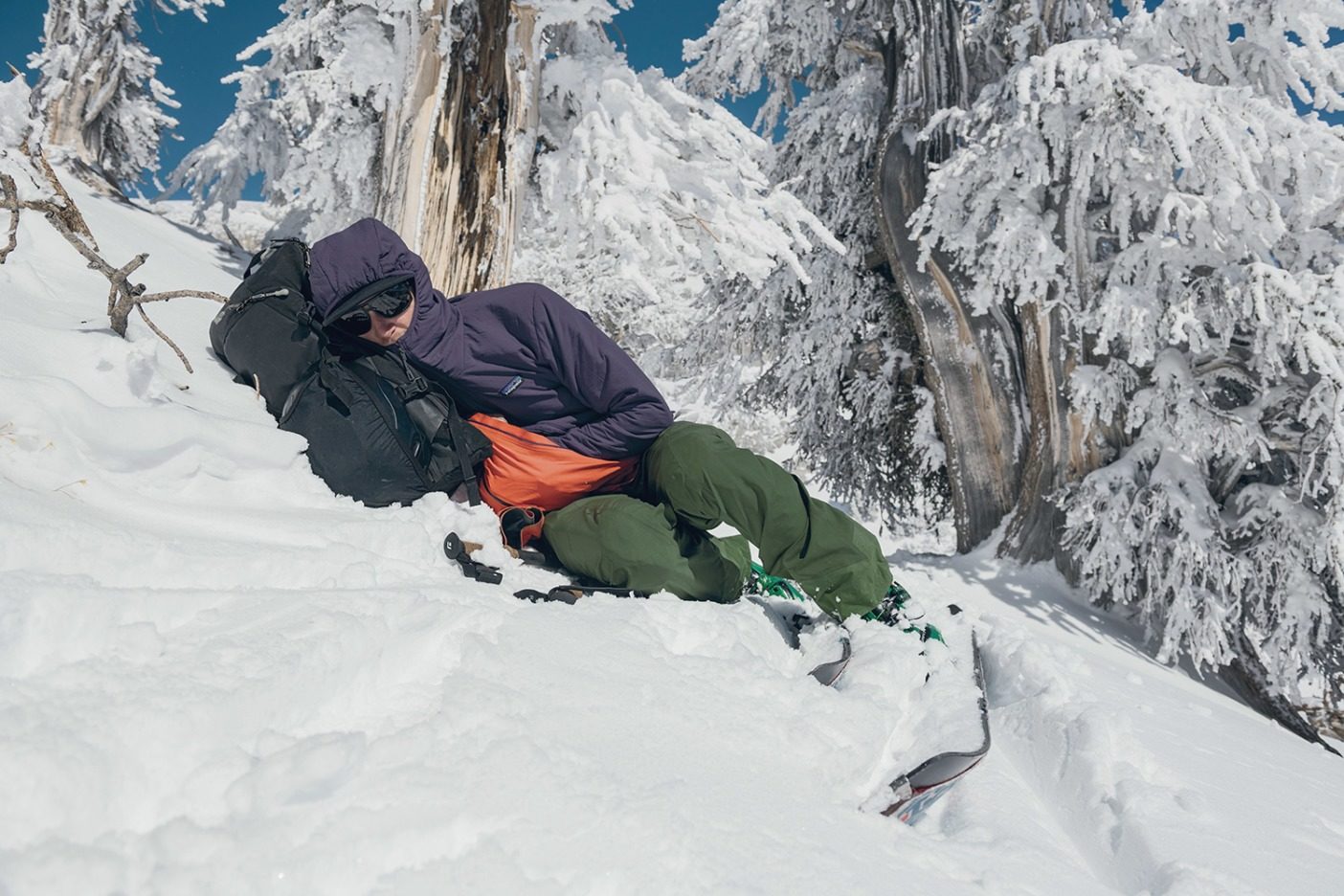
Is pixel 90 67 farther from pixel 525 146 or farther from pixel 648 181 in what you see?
pixel 648 181

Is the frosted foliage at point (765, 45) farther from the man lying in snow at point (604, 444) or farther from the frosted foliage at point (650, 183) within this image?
the man lying in snow at point (604, 444)

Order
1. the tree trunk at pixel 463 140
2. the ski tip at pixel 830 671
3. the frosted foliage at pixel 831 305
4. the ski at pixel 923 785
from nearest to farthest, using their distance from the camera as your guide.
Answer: the ski at pixel 923 785 → the ski tip at pixel 830 671 → the tree trunk at pixel 463 140 → the frosted foliage at pixel 831 305

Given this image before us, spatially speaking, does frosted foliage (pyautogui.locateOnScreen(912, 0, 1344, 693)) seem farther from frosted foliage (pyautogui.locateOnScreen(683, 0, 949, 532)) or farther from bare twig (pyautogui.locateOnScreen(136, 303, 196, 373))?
bare twig (pyautogui.locateOnScreen(136, 303, 196, 373))

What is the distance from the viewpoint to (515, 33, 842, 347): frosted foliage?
394 cm

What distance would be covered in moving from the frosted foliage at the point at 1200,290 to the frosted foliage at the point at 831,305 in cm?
157

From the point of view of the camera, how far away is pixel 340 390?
2350 millimetres

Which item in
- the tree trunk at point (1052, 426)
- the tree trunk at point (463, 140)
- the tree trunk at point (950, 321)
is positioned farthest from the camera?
the tree trunk at point (950, 321)

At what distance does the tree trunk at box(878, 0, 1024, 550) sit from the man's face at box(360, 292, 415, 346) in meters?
4.86

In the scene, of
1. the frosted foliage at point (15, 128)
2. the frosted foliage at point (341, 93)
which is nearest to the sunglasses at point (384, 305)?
the frosted foliage at point (15, 128)

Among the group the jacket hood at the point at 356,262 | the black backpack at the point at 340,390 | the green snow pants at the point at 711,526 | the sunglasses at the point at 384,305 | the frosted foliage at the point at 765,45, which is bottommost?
the green snow pants at the point at 711,526

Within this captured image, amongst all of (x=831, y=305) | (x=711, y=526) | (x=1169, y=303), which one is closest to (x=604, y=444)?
(x=711, y=526)

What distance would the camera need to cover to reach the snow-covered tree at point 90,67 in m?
8.32

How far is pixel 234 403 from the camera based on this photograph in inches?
93.3

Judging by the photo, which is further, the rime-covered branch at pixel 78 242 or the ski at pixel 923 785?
the rime-covered branch at pixel 78 242
